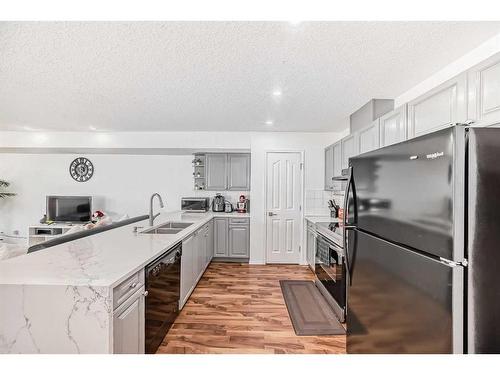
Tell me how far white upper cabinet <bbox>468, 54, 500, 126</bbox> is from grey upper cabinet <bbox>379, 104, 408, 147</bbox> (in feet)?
2.01

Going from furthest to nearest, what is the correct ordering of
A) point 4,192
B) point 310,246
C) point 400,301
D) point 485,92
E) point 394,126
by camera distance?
1. point 4,192
2. point 310,246
3. point 394,126
4. point 485,92
5. point 400,301

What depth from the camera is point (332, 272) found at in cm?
271

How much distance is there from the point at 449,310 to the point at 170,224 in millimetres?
3137

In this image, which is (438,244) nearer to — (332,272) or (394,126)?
(394,126)

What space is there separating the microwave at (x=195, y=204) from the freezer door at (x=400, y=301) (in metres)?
3.41

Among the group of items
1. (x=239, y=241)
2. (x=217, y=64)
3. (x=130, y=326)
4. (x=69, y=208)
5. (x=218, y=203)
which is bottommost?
(x=239, y=241)

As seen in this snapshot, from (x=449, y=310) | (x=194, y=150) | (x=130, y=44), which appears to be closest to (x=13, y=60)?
(x=130, y=44)

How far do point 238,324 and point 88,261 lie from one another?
1503mm

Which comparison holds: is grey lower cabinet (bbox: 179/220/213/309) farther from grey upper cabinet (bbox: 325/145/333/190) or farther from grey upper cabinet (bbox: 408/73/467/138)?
grey upper cabinet (bbox: 408/73/467/138)

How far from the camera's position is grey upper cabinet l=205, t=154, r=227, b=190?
469 centimetres

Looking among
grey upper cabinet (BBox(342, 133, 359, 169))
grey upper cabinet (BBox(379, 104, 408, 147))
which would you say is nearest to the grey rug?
grey upper cabinet (BBox(342, 133, 359, 169))

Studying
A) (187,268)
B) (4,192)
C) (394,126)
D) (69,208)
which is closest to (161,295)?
(187,268)
